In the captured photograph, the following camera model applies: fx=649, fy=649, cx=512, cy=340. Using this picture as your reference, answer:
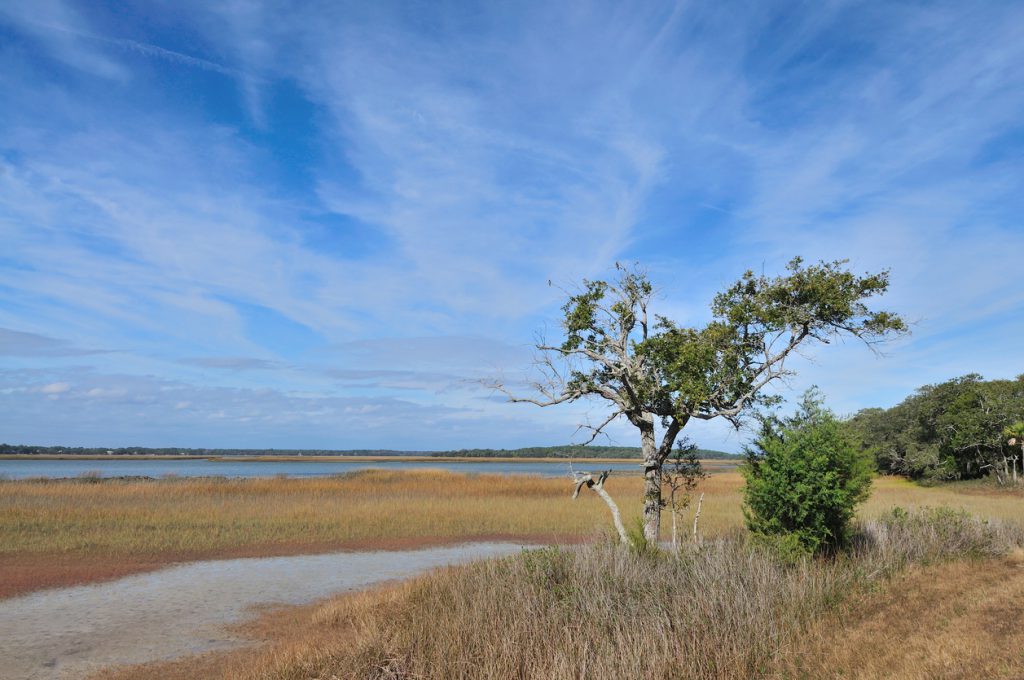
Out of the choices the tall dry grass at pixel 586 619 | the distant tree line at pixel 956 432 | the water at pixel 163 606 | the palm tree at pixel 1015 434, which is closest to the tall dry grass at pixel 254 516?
the water at pixel 163 606

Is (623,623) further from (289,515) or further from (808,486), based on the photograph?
(289,515)

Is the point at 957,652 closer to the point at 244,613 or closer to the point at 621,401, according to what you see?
the point at 621,401

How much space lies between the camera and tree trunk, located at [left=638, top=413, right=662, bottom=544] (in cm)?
1406

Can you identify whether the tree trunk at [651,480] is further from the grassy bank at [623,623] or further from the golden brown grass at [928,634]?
the golden brown grass at [928,634]

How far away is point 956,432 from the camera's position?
4622cm

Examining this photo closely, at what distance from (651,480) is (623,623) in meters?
5.75

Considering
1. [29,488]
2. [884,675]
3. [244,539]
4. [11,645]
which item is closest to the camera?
[884,675]

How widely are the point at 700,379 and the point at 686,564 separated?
4.20 metres

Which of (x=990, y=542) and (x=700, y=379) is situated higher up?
(x=700, y=379)

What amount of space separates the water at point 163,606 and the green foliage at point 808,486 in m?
8.59

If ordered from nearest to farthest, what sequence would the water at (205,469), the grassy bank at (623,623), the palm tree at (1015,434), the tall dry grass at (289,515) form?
the grassy bank at (623,623)
the tall dry grass at (289,515)
the palm tree at (1015,434)
the water at (205,469)

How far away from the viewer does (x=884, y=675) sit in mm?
7461

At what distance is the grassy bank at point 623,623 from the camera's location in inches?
318

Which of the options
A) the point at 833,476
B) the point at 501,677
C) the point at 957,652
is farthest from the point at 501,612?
the point at 833,476
